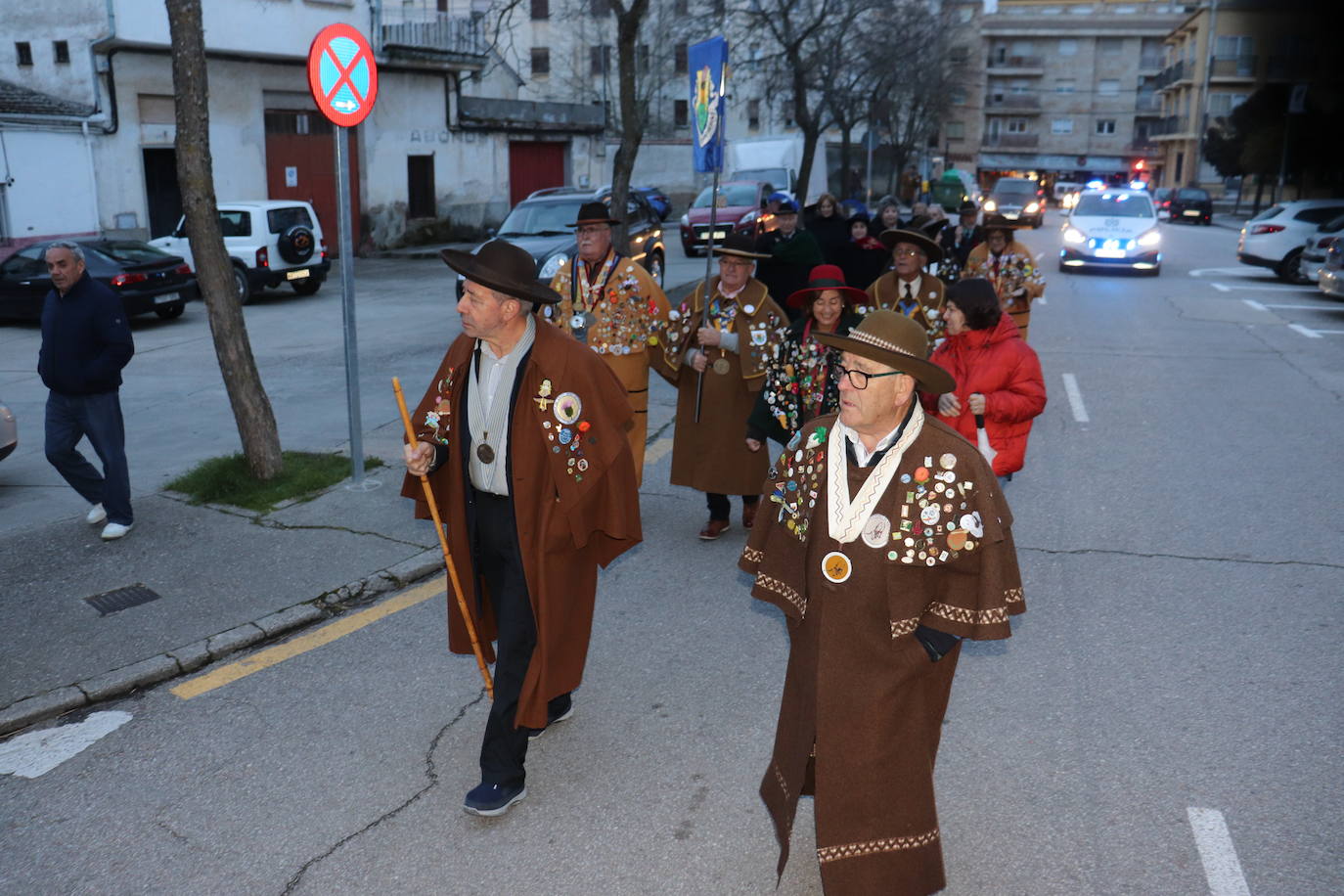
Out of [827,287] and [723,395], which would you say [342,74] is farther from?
[827,287]

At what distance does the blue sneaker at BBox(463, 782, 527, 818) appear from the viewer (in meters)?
4.10

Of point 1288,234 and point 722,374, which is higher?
point 1288,234

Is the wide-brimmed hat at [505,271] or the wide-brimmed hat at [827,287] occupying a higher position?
the wide-brimmed hat at [505,271]

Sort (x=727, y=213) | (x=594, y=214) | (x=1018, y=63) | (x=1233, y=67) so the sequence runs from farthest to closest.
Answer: (x=1018, y=63) → (x=1233, y=67) → (x=727, y=213) → (x=594, y=214)

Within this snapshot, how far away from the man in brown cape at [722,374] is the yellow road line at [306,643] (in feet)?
5.77

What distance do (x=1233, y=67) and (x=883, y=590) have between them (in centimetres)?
7687

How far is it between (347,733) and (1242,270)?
82.7ft

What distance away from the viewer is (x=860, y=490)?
334cm

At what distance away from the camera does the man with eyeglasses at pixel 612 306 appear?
23.2 ft

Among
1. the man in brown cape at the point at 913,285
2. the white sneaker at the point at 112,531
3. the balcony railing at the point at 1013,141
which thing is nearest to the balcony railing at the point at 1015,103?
the balcony railing at the point at 1013,141

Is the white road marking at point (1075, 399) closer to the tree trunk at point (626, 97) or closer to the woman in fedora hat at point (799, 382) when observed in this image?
the woman in fedora hat at point (799, 382)

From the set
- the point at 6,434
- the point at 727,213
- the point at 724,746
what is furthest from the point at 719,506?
the point at 727,213

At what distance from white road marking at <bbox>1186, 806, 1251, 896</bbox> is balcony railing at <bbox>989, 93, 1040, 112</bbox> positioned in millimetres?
88579

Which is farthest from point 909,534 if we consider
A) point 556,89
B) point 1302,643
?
point 556,89
